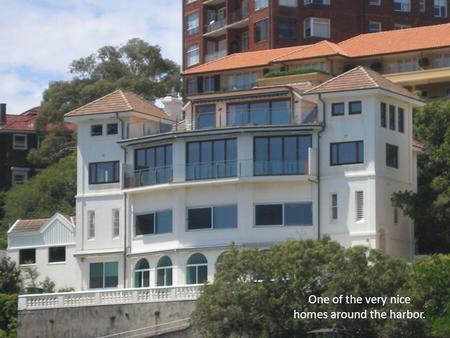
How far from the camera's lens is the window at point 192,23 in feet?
413

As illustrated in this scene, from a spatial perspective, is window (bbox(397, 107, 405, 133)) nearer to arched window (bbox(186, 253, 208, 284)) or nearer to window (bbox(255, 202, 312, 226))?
window (bbox(255, 202, 312, 226))

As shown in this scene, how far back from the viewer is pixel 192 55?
126 metres

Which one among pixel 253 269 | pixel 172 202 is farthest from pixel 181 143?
pixel 253 269

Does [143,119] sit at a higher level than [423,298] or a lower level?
higher

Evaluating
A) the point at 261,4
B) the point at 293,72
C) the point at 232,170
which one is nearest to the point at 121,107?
the point at 232,170

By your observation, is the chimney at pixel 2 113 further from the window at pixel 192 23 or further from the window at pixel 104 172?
the window at pixel 104 172

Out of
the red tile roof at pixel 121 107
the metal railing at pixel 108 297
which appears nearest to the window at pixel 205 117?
the red tile roof at pixel 121 107

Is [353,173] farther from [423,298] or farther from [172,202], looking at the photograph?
[423,298]

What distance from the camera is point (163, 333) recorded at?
75.1 metres

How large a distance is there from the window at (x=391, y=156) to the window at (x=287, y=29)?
33.6m

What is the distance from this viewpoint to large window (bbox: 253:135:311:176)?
275 ft

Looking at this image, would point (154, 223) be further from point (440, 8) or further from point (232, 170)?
point (440, 8)

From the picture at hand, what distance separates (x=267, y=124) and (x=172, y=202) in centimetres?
598

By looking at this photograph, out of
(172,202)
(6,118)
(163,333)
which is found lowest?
(163,333)
